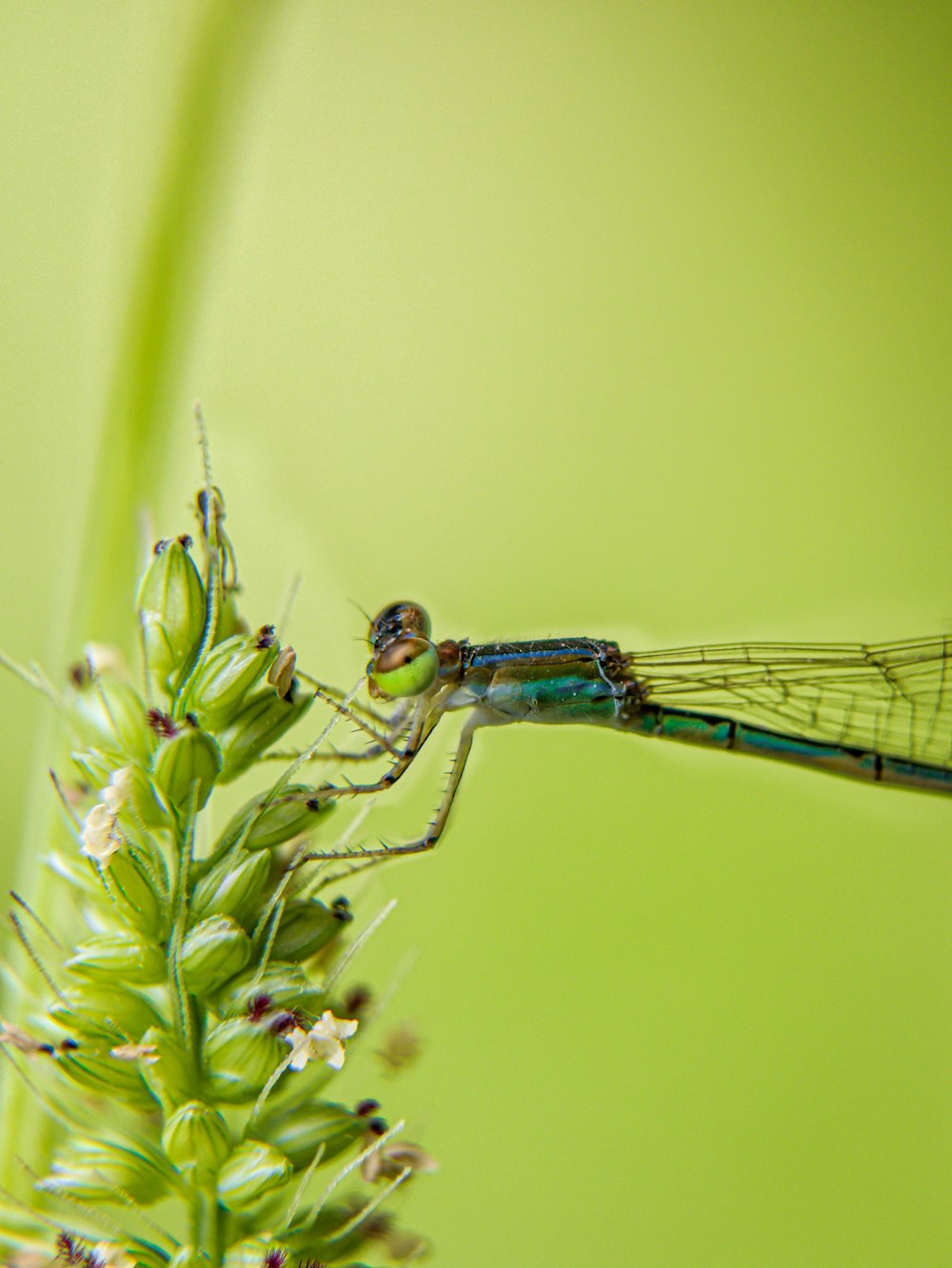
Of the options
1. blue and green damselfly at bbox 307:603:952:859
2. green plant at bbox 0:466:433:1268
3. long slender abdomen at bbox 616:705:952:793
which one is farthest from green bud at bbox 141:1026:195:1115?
long slender abdomen at bbox 616:705:952:793

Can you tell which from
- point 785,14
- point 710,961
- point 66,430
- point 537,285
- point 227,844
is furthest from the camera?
point 785,14

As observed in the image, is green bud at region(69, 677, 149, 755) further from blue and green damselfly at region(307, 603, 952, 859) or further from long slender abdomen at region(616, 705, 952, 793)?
long slender abdomen at region(616, 705, 952, 793)

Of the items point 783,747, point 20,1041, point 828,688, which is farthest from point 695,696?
point 20,1041

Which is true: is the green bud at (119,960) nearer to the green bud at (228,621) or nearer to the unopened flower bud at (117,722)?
the unopened flower bud at (117,722)

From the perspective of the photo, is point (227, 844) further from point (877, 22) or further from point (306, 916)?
point (877, 22)

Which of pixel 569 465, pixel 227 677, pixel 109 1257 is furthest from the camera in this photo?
pixel 569 465

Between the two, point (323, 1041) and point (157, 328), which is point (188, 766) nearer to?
point (323, 1041)

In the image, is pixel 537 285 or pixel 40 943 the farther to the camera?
pixel 537 285

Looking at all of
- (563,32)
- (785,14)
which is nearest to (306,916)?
(563,32)
